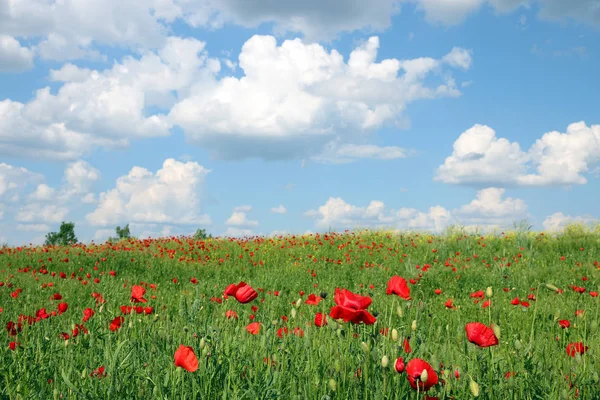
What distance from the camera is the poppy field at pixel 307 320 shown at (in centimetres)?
256

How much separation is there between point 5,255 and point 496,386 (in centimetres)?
1370

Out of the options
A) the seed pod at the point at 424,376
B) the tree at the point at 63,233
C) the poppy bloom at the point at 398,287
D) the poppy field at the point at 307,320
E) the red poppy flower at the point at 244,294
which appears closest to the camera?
the seed pod at the point at 424,376

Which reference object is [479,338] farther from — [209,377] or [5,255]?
[5,255]

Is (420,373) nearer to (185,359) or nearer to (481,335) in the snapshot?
(481,335)

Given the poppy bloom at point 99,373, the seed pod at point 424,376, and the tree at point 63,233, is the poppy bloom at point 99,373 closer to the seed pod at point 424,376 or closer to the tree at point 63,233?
the seed pod at point 424,376

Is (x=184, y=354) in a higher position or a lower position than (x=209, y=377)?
higher

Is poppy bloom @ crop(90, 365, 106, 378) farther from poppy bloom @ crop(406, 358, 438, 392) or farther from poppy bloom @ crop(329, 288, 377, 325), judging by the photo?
poppy bloom @ crop(406, 358, 438, 392)

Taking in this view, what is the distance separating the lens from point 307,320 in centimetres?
437

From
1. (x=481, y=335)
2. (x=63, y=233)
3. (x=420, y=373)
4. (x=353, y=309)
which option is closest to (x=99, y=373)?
(x=353, y=309)

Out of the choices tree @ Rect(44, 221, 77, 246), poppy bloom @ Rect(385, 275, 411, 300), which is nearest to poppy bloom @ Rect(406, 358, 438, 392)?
poppy bloom @ Rect(385, 275, 411, 300)

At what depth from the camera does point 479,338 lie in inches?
93.7

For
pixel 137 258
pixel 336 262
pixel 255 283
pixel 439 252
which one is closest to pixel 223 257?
pixel 137 258

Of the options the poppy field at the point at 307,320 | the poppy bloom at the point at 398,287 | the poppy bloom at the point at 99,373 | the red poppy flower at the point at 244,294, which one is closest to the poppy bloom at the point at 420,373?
the poppy field at the point at 307,320

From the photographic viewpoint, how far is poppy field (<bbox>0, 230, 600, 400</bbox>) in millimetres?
2564
